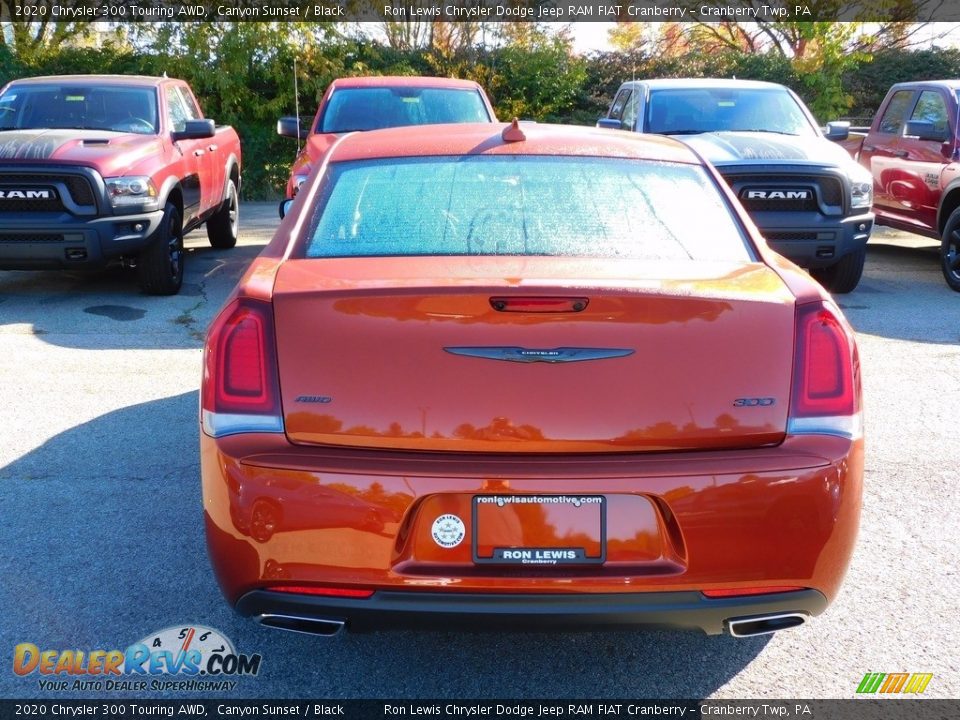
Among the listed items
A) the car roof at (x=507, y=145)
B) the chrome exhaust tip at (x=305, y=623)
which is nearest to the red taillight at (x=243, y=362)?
the chrome exhaust tip at (x=305, y=623)

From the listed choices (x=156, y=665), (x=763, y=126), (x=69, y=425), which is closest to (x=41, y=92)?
(x=69, y=425)

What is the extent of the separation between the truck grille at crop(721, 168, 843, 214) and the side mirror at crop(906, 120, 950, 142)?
1987mm

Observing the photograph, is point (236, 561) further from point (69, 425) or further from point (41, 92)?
point (41, 92)

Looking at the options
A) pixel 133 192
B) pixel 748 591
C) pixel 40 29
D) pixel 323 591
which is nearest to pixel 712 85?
pixel 133 192

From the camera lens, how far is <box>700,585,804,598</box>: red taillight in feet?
8.54

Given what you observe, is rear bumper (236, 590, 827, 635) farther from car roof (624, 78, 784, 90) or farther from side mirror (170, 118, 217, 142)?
car roof (624, 78, 784, 90)

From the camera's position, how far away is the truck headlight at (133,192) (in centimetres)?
830

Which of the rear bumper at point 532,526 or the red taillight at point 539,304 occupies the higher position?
the red taillight at point 539,304

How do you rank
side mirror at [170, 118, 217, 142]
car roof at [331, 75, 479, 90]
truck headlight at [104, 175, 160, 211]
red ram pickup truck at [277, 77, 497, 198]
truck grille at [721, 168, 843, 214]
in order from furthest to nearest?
car roof at [331, 75, 479, 90]
red ram pickup truck at [277, 77, 497, 198]
side mirror at [170, 118, 217, 142]
truck grille at [721, 168, 843, 214]
truck headlight at [104, 175, 160, 211]

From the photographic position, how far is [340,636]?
331cm

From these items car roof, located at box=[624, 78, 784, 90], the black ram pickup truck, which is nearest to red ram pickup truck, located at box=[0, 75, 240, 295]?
the black ram pickup truck

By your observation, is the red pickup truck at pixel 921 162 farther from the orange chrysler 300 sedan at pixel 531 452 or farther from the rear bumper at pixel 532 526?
the rear bumper at pixel 532 526

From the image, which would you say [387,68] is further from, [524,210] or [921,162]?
[524,210]

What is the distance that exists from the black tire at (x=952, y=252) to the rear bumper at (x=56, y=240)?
7483 mm
